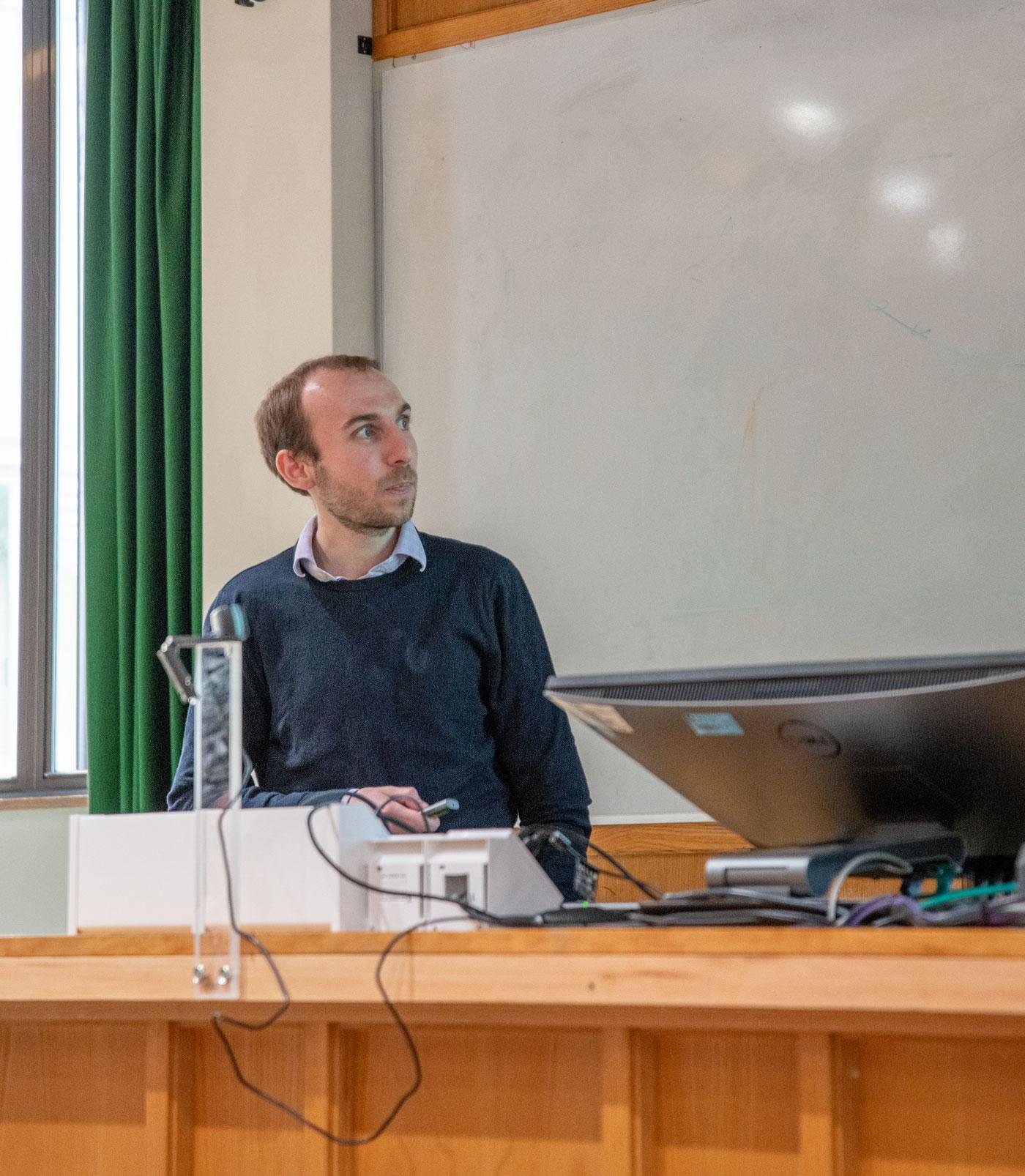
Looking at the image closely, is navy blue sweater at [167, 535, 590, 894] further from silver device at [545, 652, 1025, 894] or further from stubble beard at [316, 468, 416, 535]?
silver device at [545, 652, 1025, 894]

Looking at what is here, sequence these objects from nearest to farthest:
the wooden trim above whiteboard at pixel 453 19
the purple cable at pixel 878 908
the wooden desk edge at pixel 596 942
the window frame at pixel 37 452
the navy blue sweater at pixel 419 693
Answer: the wooden desk edge at pixel 596 942, the purple cable at pixel 878 908, the navy blue sweater at pixel 419 693, the wooden trim above whiteboard at pixel 453 19, the window frame at pixel 37 452

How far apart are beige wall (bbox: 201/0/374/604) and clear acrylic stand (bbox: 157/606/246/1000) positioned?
5.81 feet

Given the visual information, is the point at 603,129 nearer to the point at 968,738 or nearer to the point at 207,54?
the point at 207,54

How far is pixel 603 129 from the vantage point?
9.18 ft

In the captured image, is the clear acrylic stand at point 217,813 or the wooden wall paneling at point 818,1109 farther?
the clear acrylic stand at point 217,813

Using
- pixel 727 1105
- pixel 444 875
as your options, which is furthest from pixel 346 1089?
pixel 727 1105

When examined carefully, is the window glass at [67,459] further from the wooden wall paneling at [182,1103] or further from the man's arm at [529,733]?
the wooden wall paneling at [182,1103]

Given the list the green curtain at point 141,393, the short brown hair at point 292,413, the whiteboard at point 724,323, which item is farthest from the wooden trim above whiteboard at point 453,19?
the short brown hair at point 292,413

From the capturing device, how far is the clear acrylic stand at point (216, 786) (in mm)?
1136

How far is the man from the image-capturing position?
2258mm

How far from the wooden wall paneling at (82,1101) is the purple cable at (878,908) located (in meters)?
0.58

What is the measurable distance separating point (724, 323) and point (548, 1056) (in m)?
1.81

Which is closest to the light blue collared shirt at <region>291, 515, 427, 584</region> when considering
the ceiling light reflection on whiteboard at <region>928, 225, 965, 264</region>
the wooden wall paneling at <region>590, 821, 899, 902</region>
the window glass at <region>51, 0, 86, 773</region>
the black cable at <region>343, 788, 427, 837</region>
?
the wooden wall paneling at <region>590, 821, 899, 902</region>

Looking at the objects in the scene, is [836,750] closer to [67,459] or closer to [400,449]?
[400,449]
